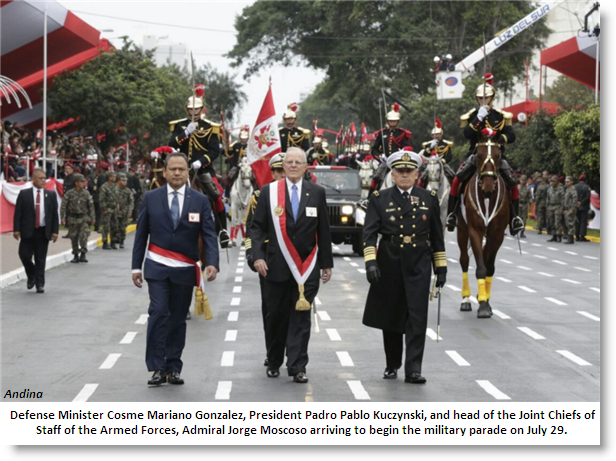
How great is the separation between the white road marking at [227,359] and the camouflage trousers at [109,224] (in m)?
17.0

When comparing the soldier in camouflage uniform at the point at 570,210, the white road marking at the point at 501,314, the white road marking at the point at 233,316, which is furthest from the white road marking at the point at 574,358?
the soldier in camouflage uniform at the point at 570,210

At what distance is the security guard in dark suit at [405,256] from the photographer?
34.1ft

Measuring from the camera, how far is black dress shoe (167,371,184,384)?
10305mm

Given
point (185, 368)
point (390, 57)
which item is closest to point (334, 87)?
point (390, 57)

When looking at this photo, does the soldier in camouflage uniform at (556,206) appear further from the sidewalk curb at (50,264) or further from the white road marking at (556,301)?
the white road marking at (556,301)

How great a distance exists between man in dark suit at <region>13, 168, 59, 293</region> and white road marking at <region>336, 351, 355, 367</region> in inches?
298

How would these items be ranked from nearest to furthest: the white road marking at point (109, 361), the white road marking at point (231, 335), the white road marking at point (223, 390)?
the white road marking at point (223, 390) < the white road marking at point (109, 361) < the white road marking at point (231, 335)

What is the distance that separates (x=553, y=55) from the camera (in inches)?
1917

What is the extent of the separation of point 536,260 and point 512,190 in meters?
9.97

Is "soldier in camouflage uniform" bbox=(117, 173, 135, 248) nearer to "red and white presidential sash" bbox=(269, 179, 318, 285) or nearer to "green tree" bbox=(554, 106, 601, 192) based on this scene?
"green tree" bbox=(554, 106, 601, 192)

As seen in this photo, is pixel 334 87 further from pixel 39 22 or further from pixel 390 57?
pixel 39 22

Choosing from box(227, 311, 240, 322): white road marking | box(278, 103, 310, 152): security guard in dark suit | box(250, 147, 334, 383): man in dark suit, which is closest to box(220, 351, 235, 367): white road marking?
box(250, 147, 334, 383): man in dark suit

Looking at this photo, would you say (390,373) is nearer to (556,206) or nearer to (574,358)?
(574,358)

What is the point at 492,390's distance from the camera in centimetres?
1007
